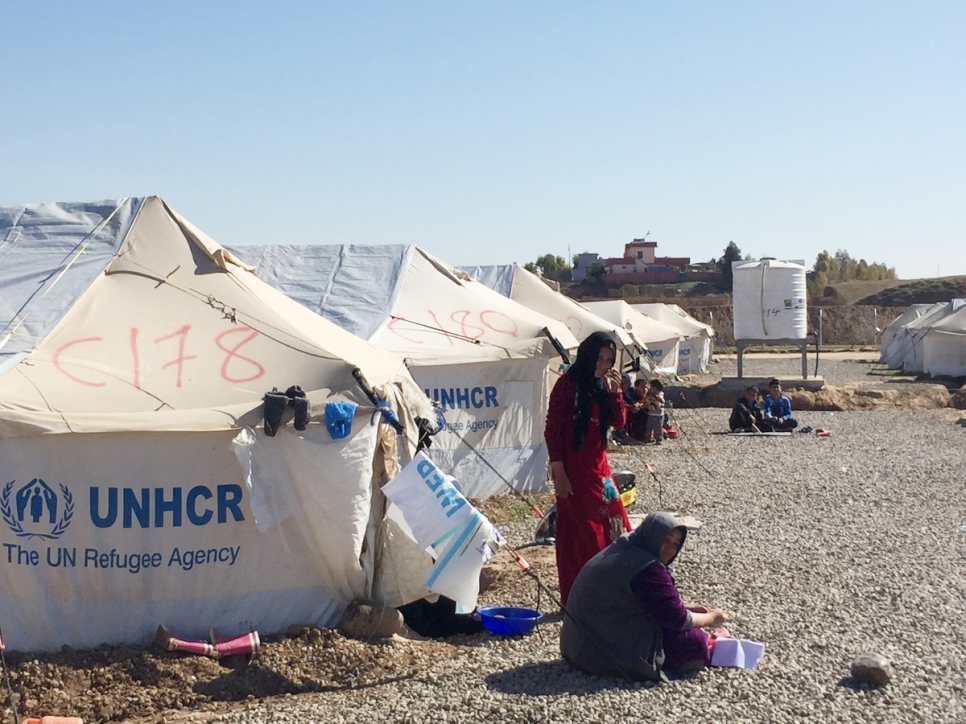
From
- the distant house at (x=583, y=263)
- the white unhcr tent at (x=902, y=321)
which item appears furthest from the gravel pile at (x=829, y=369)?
the distant house at (x=583, y=263)

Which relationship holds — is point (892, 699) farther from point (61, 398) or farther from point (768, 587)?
point (61, 398)

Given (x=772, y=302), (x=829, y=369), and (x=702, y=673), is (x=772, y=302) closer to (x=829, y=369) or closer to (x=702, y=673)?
(x=829, y=369)

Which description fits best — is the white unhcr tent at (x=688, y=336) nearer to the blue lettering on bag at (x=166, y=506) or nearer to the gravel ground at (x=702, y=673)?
the gravel ground at (x=702, y=673)

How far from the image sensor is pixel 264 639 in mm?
5969

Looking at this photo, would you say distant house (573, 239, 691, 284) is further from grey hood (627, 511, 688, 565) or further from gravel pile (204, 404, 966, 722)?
grey hood (627, 511, 688, 565)

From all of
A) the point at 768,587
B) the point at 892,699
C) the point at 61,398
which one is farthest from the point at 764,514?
the point at 61,398

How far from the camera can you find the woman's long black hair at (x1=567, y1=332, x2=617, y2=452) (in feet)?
20.9

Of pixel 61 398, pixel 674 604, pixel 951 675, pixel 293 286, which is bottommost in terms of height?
pixel 951 675

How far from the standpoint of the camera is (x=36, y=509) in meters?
5.67

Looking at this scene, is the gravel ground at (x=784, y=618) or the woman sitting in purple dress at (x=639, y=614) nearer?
the gravel ground at (x=784, y=618)

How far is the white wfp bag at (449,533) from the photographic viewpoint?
575 centimetres

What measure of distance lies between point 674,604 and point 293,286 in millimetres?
7410

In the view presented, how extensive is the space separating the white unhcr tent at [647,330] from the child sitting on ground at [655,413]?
10.4 metres

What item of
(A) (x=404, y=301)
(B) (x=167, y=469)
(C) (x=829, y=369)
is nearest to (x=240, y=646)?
(B) (x=167, y=469)
